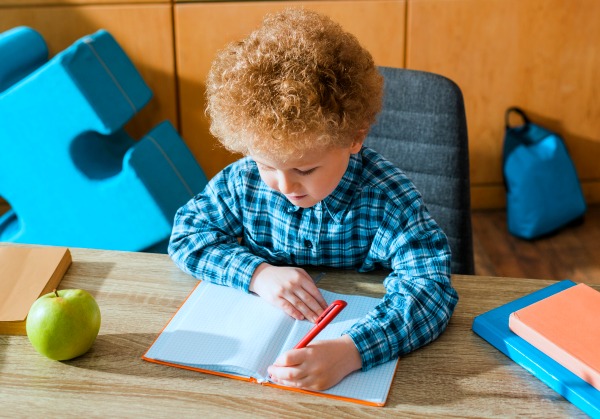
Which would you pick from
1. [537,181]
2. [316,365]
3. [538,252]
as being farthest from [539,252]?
[316,365]

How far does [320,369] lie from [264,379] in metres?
0.08

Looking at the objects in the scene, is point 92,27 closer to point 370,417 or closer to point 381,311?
point 381,311

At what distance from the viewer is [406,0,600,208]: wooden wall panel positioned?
2.94 m

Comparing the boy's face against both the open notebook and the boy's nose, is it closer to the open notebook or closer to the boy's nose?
the boy's nose

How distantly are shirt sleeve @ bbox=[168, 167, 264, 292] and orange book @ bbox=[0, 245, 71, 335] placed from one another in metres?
0.20

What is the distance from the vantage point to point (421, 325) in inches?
44.8

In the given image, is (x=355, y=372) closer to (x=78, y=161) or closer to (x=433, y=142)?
(x=433, y=142)

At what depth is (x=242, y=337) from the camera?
115 centimetres

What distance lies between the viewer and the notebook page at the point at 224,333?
109 cm

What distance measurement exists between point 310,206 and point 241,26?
5.89 feet

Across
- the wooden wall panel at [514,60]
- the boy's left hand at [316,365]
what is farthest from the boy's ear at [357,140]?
the wooden wall panel at [514,60]

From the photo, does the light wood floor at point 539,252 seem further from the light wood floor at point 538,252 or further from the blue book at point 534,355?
the blue book at point 534,355

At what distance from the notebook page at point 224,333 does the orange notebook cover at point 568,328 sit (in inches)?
14.1

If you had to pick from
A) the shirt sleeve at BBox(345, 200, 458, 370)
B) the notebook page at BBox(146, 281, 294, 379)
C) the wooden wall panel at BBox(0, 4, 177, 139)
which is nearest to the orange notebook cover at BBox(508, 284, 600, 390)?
the shirt sleeve at BBox(345, 200, 458, 370)
